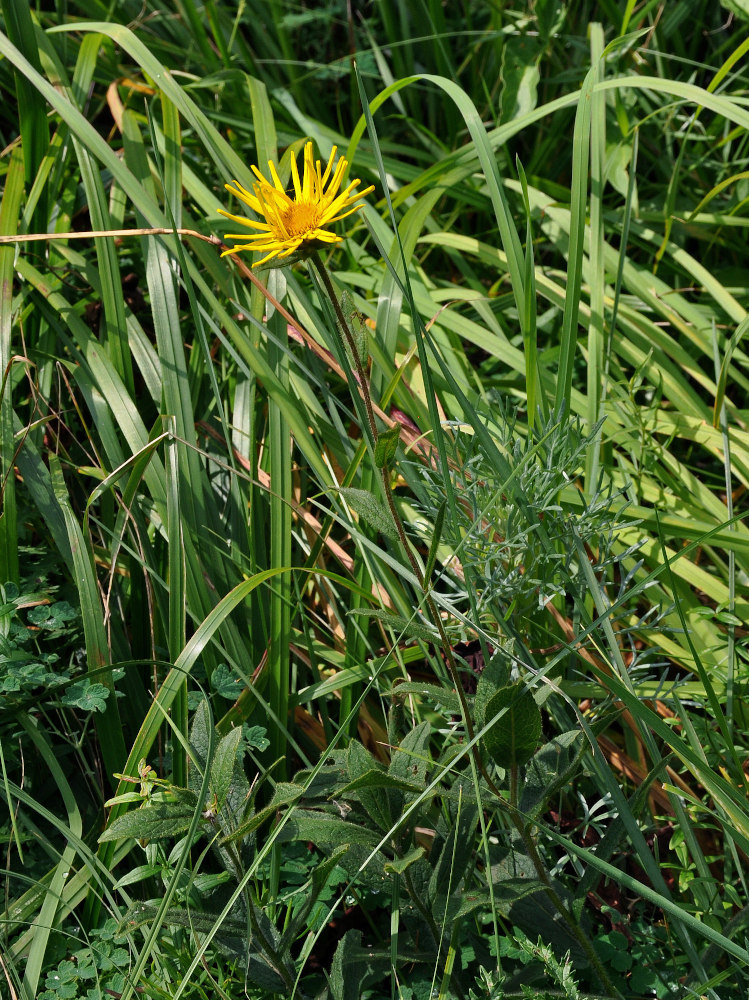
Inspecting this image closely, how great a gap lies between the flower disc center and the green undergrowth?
0.12ft

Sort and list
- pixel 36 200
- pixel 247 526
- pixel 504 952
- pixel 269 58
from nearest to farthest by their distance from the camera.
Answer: pixel 504 952
pixel 247 526
pixel 36 200
pixel 269 58

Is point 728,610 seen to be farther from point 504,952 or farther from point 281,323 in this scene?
point 281,323

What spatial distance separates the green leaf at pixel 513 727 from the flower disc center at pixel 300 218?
52cm

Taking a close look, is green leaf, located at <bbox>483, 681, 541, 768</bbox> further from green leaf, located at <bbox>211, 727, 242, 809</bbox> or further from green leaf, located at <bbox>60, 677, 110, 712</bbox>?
green leaf, located at <bbox>60, 677, 110, 712</bbox>

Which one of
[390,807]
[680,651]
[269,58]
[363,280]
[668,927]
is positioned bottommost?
[668,927]

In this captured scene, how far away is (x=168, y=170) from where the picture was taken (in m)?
1.70

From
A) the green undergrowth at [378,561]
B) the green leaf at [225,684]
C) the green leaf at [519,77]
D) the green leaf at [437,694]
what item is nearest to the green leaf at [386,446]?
the green undergrowth at [378,561]

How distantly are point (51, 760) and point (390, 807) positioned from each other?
22.2 inches

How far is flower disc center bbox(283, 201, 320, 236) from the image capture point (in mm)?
882

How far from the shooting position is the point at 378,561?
54.5 inches

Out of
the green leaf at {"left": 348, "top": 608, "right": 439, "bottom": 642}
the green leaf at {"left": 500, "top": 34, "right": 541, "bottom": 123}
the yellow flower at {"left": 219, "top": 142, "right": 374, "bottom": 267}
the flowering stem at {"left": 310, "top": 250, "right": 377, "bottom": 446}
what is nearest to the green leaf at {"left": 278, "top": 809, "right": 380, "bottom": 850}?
the green leaf at {"left": 348, "top": 608, "right": 439, "bottom": 642}

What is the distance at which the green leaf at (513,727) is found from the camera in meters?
0.93

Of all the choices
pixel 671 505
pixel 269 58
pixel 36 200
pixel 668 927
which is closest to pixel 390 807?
pixel 668 927

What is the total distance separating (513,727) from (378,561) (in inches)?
18.9
